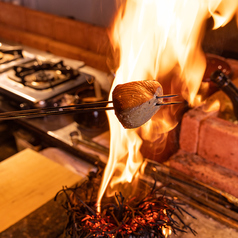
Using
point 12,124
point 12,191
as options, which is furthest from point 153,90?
point 12,124

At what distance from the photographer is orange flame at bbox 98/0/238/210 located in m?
1.57

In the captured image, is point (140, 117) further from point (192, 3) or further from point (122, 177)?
point (192, 3)

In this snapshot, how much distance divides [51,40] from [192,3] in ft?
8.82

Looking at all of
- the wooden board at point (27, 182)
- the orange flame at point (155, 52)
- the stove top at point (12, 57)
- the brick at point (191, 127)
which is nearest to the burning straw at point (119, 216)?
the orange flame at point (155, 52)

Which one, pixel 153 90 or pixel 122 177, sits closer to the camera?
pixel 153 90

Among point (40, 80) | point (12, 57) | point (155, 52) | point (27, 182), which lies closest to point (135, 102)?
point (155, 52)

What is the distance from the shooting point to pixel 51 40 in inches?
158

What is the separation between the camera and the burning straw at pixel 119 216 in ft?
3.78

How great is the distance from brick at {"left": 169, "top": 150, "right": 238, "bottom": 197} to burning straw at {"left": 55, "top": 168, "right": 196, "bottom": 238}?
0.44 metres

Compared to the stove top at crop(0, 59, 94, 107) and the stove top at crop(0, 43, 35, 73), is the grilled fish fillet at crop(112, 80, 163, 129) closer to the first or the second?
the stove top at crop(0, 59, 94, 107)

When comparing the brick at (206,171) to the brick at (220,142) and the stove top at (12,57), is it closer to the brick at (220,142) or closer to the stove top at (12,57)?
the brick at (220,142)

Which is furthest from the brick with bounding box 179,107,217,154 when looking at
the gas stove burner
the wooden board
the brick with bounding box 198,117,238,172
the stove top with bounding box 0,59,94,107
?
the gas stove burner

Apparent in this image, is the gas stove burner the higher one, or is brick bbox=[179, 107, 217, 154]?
brick bbox=[179, 107, 217, 154]

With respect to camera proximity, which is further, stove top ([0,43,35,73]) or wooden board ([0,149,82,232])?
stove top ([0,43,35,73])
